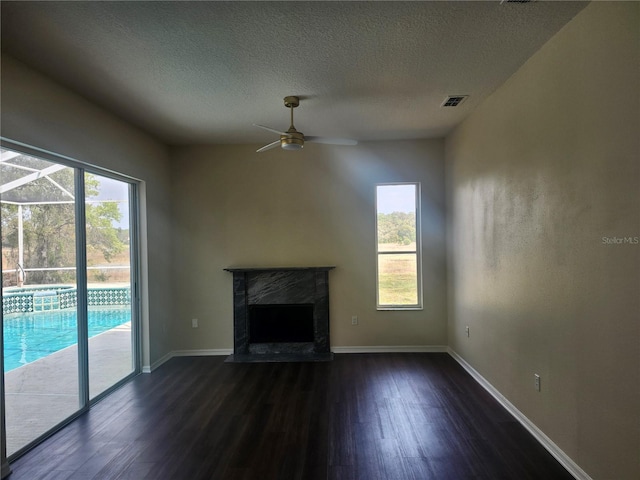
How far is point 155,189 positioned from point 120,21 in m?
2.49

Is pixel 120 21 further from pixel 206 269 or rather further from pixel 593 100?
pixel 206 269

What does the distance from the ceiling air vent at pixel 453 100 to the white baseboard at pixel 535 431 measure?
2.84 m

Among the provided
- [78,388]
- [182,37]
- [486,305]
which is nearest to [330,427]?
[486,305]

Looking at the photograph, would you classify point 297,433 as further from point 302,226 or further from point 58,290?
point 302,226

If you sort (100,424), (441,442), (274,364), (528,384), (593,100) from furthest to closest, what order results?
1. (274,364)
2. (100,424)
3. (528,384)
4. (441,442)
5. (593,100)

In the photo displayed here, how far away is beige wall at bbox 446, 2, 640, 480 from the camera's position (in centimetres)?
169

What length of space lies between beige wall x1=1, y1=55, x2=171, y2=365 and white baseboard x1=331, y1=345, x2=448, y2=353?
241 centimetres

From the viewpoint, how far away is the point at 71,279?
2.92m

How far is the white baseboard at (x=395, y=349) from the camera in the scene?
446cm

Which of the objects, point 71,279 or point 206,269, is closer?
point 71,279

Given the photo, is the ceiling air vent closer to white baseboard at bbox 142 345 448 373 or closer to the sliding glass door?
white baseboard at bbox 142 345 448 373

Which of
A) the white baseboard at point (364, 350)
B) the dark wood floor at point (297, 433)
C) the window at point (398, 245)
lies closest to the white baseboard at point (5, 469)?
the dark wood floor at point (297, 433)

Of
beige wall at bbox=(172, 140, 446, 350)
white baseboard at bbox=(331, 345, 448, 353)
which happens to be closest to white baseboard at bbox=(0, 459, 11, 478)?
beige wall at bbox=(172, 140, 446, 350)

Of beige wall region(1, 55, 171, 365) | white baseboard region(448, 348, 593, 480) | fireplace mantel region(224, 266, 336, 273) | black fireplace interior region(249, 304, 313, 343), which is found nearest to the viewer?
white baseboard region(448, 348, 593, 480)
